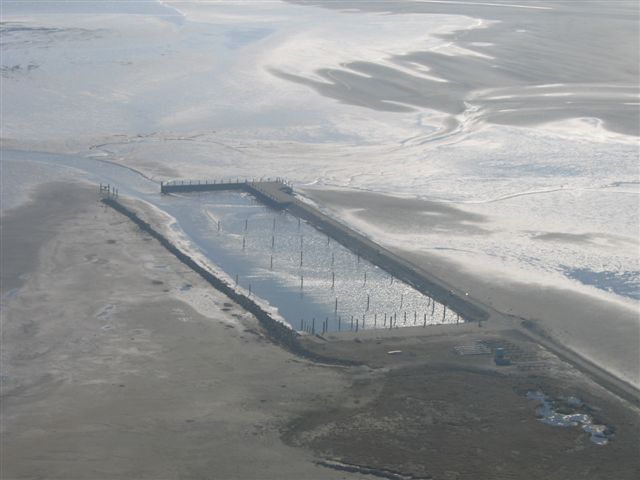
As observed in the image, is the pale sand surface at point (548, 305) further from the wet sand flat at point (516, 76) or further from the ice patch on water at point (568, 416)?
the wet sand flat at point (516, 76)

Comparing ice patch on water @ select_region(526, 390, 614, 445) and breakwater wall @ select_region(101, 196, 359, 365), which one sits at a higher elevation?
ice patch on water @ select_region(526, 390, 614, 445)

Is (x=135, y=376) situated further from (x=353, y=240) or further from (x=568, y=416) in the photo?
(x=353, y=240)

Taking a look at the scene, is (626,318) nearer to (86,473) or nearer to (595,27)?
(86,473)

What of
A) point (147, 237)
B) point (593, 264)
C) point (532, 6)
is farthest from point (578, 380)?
point (532, 6)

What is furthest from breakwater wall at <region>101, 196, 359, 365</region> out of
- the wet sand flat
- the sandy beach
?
the wet sand flat

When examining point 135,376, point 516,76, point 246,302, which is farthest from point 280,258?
point 516,76

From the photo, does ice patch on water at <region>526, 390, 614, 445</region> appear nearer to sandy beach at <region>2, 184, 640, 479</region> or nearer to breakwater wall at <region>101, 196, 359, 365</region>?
sandy beach at <region>2, 184, 640, 479</region>
